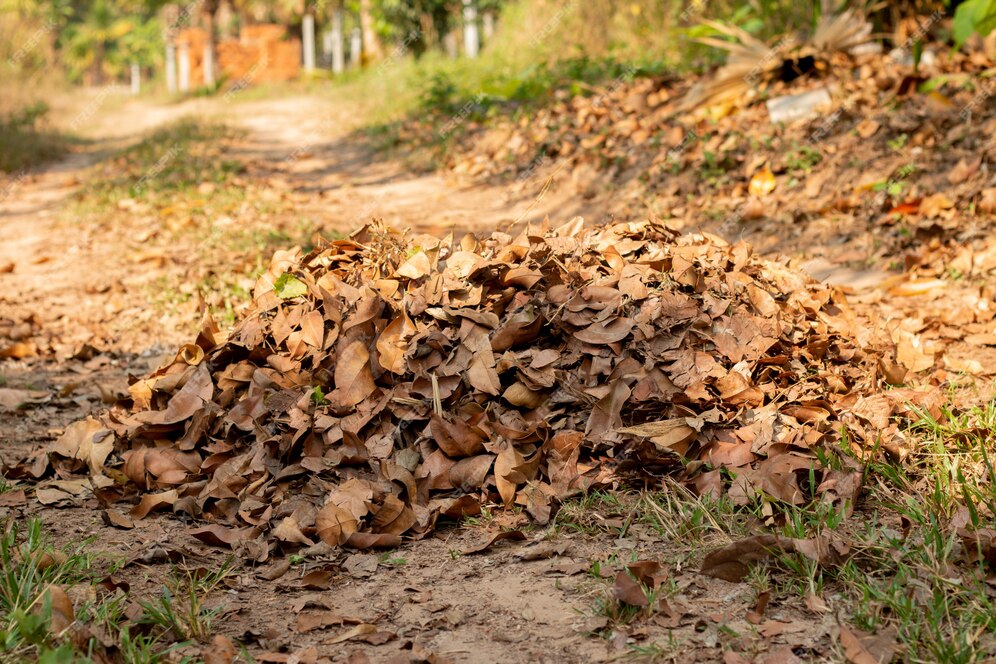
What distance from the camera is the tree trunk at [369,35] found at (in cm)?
2122

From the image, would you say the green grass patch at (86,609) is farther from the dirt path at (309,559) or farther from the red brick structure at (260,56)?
the red brick structure at (260,56)

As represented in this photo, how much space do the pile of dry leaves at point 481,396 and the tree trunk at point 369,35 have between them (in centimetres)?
1889

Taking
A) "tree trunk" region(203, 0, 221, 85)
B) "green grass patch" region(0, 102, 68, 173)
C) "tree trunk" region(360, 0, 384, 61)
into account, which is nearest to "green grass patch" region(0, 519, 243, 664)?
"green grass patch" region(0, 102, 68, 173)

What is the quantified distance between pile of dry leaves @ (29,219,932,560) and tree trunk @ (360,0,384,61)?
18892mm

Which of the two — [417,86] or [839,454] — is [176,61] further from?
[839,454]

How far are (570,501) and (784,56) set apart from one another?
18.1 feet

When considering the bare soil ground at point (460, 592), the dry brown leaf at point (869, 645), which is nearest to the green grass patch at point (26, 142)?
the bare soil ground at point (460, 592)

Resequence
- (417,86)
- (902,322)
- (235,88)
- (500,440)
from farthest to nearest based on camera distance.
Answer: (235,88) < (417,86) < (902,322) < (500,440)

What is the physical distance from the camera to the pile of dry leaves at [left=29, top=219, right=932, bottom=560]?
8.50 feet

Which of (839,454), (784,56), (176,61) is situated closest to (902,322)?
(839,454)

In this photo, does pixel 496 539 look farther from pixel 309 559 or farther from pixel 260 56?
pixel 260 56

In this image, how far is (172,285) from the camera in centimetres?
514

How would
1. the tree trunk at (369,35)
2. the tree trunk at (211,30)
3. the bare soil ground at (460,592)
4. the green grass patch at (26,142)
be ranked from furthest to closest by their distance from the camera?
the tree trunk at (211,30), the tree trunk at (369,35), the green grass patch at (26,142), the bare soil ground at (460,592)

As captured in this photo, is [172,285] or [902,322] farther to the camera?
[172,285]
